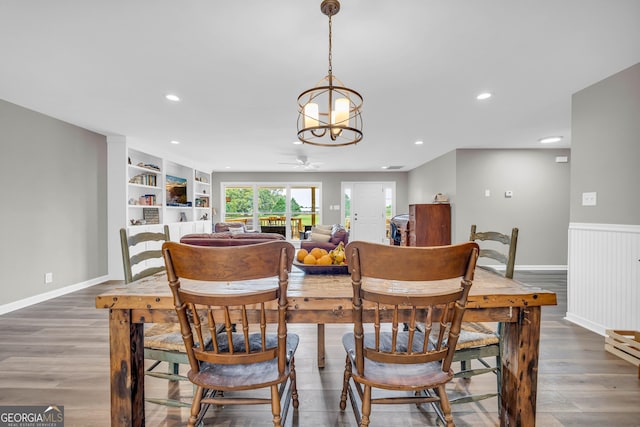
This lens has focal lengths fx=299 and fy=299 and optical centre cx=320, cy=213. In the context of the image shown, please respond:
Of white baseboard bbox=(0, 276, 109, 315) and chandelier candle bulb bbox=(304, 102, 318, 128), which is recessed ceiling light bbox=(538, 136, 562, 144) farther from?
white baseboard bbox=(0, 276, 109, 315)

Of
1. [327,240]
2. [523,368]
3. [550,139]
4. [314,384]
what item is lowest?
[314,384]

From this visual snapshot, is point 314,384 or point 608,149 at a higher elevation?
point 608,149

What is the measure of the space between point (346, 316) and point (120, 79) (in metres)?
2.87

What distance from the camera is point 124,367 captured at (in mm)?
1306

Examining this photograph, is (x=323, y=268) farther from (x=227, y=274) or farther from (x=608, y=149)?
(x=608, y=149)

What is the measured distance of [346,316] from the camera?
1.26m

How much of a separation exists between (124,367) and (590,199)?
3899mm

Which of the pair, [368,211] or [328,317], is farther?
[368,211]

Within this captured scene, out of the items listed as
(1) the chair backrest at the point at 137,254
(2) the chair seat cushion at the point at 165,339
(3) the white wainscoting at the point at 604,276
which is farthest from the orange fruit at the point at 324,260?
(3) the white wainscoting at the point at 604,276

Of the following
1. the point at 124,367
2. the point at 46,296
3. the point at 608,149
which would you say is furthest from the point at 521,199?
the point at 46,296

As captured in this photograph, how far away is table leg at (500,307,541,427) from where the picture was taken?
4.21 feet

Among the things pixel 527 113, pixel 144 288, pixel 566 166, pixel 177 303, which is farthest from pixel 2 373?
pixel 566 166

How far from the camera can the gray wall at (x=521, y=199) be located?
5512 millimetres

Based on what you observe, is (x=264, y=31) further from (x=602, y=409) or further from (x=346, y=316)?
(x=602, y=409)
